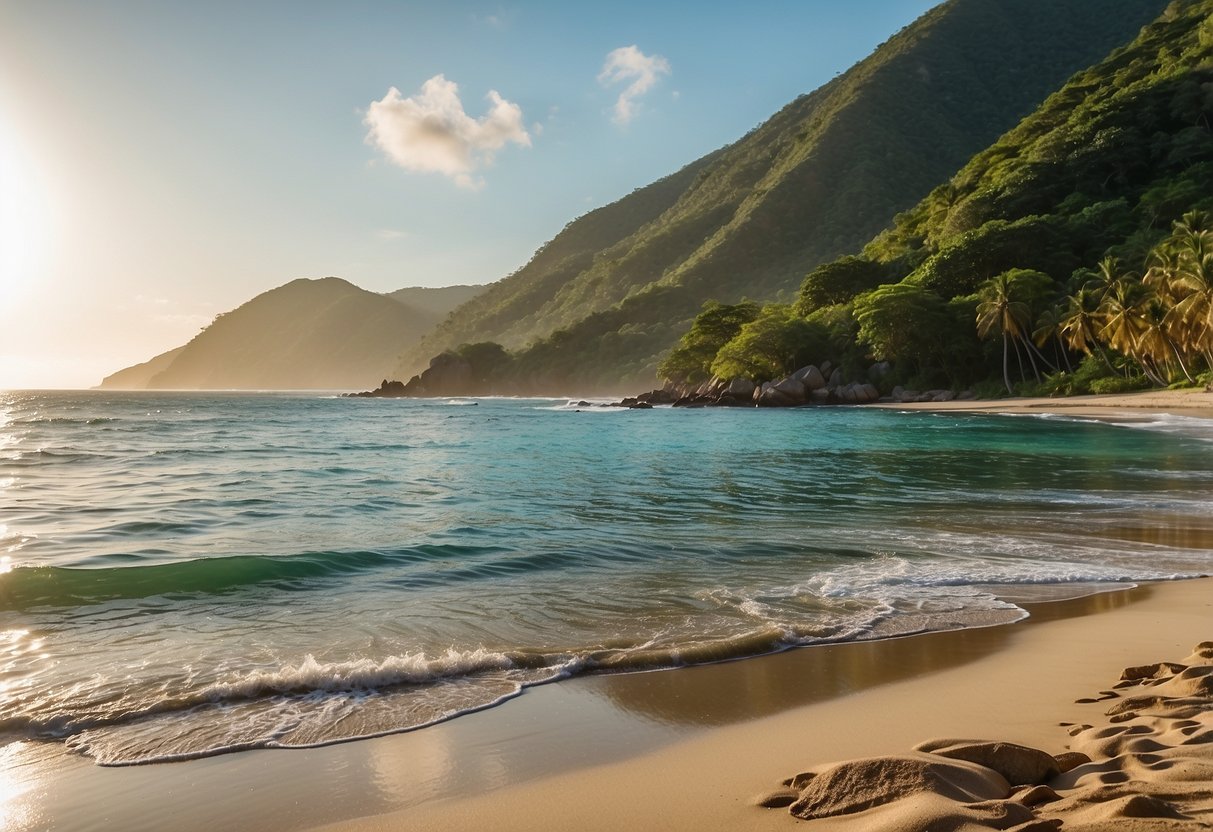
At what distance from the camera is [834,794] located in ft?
10.8

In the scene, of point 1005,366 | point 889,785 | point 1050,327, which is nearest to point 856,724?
point 889,785

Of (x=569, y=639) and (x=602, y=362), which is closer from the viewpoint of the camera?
(x=569, y=639)

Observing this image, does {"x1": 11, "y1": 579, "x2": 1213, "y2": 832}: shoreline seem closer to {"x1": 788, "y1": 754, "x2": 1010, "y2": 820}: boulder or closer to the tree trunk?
{"x1": 788, "y1": 754, "x2": 1010, "y2": 820}: boulder

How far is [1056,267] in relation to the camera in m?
70.8

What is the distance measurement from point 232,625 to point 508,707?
11.9 feet

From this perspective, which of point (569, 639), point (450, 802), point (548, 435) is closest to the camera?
point (450, 802)

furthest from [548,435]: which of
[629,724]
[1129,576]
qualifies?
[629,724]

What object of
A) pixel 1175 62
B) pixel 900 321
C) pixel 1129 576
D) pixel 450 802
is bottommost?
pixel 1129 576

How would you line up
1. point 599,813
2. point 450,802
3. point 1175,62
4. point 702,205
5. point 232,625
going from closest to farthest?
point 599,813, point 450,802, point 232,625, point 1175,62, point 702,205

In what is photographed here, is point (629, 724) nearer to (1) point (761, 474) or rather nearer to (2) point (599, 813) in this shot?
(2) point (599, 813)

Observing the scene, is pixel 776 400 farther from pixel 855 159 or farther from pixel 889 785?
pixel 855 159

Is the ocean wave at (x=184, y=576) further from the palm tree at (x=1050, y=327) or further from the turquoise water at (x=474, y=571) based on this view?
the palm tree at (x=1050, y=327)

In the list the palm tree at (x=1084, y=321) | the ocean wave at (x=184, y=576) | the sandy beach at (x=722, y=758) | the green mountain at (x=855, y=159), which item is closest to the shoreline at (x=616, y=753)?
the sandy beach at (x=722, y=758)

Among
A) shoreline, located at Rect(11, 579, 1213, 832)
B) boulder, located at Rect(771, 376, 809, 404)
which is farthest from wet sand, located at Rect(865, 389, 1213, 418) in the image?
shoreline, located at Rect(11, 579, 1213, 832)
